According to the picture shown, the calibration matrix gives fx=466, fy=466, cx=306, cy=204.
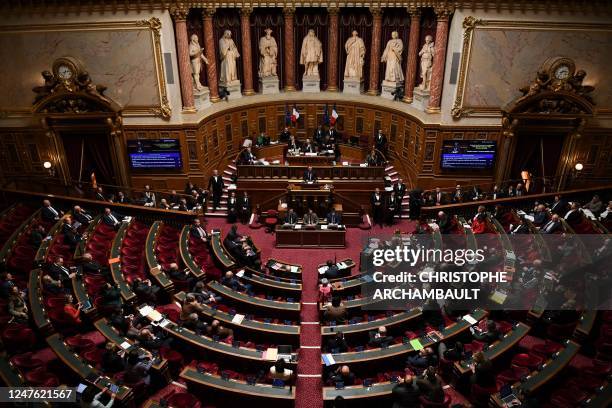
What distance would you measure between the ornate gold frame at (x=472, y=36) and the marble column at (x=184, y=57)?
991 centimetres

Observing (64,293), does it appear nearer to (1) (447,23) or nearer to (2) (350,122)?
(2) (350,122)

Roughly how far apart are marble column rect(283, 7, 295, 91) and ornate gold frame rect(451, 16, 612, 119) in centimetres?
747

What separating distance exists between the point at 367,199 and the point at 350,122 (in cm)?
457

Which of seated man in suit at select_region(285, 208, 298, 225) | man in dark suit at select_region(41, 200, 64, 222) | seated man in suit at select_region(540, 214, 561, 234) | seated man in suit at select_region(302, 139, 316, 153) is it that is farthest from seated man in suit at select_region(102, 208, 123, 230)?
seated man in suit at select_region(540, 214, 561, 234)

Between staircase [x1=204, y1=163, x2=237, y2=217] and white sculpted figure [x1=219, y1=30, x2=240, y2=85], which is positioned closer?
staircase [x1=204, y1=163, x2=237, y2=217]

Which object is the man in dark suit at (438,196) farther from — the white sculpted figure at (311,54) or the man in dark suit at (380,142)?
the white sculpted figure at (311,54)

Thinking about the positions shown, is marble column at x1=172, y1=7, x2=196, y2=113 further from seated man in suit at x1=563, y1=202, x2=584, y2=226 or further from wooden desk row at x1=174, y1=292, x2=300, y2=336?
seated man in suit at x1=563, y1=202, x2=584, y2=226

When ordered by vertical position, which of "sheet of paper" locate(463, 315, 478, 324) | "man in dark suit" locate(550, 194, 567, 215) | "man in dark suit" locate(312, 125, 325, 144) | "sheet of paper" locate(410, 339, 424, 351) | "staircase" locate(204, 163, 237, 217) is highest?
"man in dark suit" locate(312, 125, 325, 144)

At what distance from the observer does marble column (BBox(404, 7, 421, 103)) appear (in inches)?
728

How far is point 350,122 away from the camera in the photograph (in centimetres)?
2075

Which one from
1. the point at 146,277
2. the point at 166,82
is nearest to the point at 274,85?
the point at 166,82

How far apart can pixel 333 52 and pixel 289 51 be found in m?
1.97

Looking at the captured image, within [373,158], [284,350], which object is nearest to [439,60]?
[373,158]

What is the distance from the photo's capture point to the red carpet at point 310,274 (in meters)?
9.82
